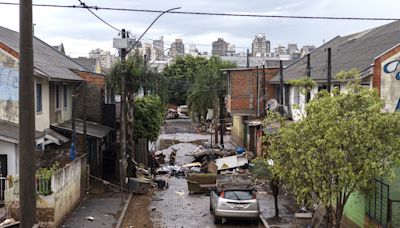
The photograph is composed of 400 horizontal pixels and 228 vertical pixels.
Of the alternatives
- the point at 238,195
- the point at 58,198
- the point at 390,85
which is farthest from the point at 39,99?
the point at 390,85

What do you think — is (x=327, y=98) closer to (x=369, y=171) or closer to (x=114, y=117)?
(x=369, y=171)

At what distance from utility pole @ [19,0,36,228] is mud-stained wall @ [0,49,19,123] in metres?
14.1

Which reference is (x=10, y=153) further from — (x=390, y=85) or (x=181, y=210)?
(x=390, y=85)

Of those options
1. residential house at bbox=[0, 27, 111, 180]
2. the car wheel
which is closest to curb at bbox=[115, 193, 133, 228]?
residential house at bbox=[0, 27, 111, 180]

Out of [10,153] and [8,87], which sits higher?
[8,87]

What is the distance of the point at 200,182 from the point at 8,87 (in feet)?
35.2

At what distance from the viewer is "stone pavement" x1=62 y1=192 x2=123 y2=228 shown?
18688 millimetres

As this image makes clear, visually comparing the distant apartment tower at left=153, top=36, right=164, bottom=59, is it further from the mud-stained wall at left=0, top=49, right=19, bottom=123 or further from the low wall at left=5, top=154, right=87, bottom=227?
the low wall at left=5, top=154, right=87, bottom=227

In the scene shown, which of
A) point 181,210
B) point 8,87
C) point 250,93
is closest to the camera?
point 8,87

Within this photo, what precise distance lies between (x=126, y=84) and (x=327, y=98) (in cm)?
1668

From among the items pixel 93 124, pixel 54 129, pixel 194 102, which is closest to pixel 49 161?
pixel 54 129

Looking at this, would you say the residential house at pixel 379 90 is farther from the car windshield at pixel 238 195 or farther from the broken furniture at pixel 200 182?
the broken furniture at pixel 200 182

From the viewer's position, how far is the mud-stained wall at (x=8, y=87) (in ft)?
67.6

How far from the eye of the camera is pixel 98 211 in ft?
68.4
